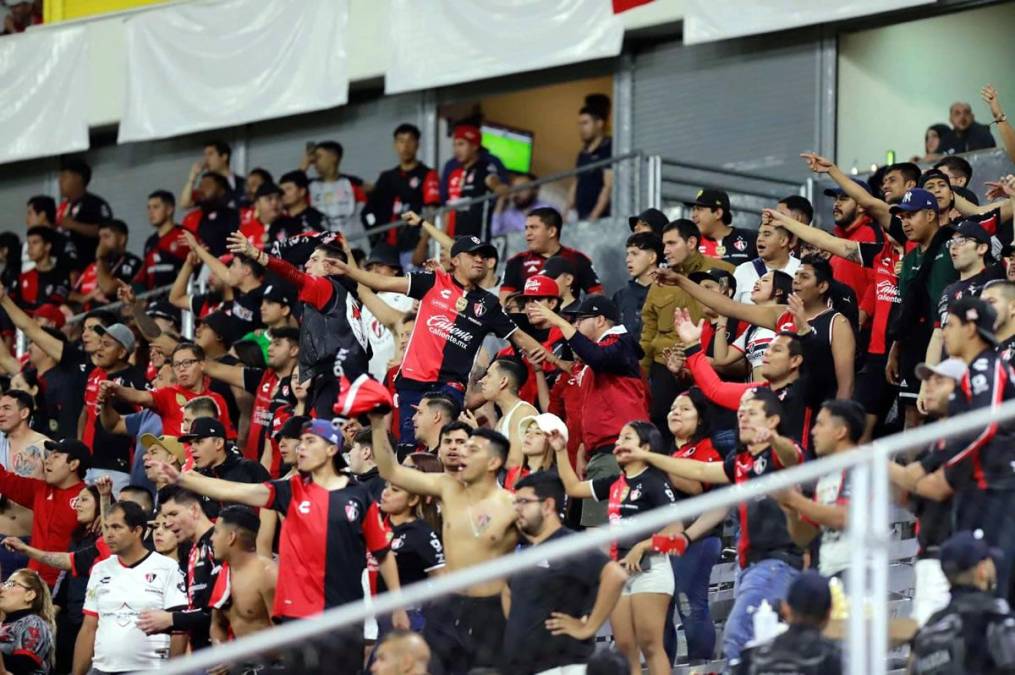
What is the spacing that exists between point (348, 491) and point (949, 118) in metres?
7.45

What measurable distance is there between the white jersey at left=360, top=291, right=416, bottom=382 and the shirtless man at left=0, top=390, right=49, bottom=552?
224cm

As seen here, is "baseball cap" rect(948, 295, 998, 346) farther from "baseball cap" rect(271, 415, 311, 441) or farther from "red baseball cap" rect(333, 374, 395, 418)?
"baseball cap" rect(271, 415, 311, 441)

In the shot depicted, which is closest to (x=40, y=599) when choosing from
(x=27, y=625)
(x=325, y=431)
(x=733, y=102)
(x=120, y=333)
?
(x=27, y=625)

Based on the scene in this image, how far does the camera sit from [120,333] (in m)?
14.7

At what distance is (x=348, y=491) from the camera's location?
31.2 ft

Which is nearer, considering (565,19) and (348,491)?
(348,491)

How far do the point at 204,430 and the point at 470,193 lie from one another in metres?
5.03

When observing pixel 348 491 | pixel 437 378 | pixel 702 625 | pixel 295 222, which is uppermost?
pixel 295 222

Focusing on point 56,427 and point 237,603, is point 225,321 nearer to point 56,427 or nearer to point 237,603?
point 56,427

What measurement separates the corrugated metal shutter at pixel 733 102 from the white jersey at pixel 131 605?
6751mm

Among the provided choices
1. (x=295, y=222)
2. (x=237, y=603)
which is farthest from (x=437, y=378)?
(x=295, y=222)

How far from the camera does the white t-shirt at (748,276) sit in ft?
39.6

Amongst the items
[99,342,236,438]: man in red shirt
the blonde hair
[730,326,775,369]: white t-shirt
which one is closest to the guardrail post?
[730,326,775,369]: white t-shirt

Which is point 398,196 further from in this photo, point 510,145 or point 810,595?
point 810,595
